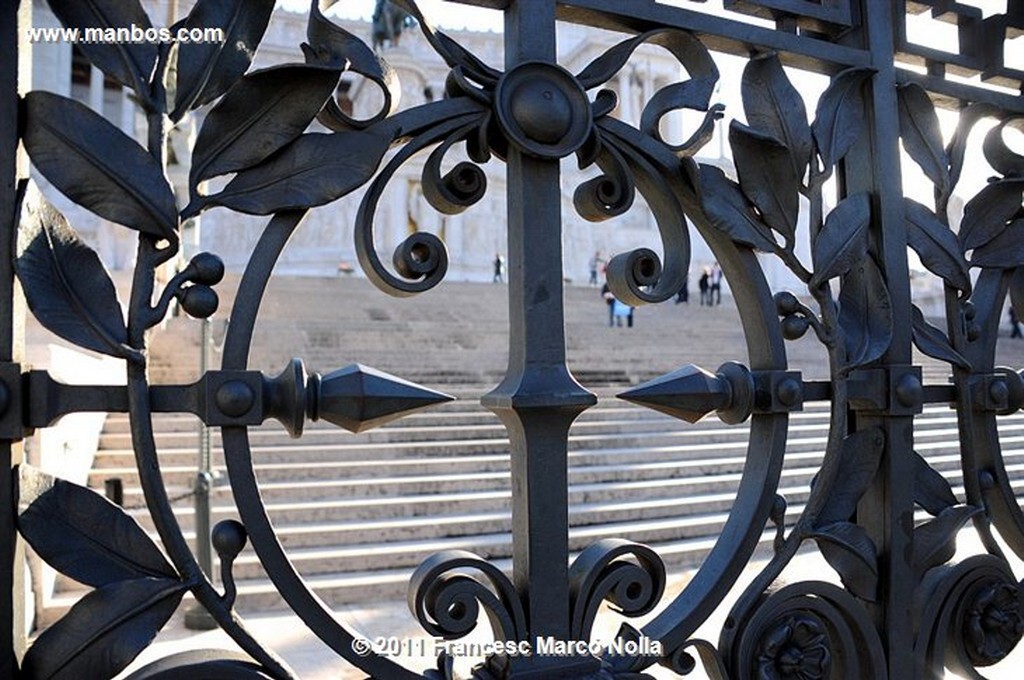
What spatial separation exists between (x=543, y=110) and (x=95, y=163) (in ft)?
2.40

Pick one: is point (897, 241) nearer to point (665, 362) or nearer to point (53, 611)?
point (53, 611)

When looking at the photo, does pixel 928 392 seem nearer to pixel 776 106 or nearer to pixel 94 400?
pixel 776 106

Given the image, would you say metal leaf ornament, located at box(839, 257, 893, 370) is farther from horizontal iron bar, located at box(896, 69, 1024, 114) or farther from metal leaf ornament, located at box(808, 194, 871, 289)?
horizontal iron bar, located at box(896, 69, 1024, 114)

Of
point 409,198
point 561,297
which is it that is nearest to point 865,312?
point 561,297

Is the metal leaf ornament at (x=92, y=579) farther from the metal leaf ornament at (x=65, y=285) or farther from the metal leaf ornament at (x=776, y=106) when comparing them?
the metal leaf ornament at (x=776, y=106)

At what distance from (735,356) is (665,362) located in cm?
198

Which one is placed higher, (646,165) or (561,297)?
(646,165)

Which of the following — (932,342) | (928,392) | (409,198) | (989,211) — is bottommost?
(928,392)

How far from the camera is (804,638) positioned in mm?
1646

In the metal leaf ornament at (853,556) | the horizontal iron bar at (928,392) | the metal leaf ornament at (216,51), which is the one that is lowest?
the metal leaf ornament at (853,556)

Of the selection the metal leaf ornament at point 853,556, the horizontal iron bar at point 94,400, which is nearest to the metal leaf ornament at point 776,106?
the metal leaf ornament at point 853,556

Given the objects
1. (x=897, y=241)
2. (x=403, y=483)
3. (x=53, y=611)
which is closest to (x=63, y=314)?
(x=897, y=241)

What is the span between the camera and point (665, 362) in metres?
12.6

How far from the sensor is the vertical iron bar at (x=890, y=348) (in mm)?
1750
